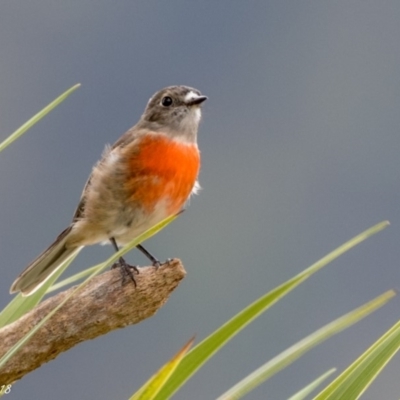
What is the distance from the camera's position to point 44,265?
501cm

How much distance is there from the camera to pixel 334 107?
113 metres

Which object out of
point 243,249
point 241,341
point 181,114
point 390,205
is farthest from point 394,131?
point 181,114

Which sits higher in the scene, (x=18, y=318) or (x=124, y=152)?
(x=124, y=152)

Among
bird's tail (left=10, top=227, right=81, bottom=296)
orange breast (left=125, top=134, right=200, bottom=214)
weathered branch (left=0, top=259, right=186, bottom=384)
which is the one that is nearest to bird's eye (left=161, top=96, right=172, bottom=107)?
orange breast (left=125, top=134, right=200, bottom=214)

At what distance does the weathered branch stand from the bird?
3.18 feet

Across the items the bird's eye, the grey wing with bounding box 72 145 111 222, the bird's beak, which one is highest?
the bird's eye

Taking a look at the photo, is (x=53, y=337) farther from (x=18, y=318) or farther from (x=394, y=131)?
(x=394, y=131)

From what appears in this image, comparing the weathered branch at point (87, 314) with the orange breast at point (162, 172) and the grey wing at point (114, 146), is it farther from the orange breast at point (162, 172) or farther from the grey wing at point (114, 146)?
the grey wing at point (114, 146)

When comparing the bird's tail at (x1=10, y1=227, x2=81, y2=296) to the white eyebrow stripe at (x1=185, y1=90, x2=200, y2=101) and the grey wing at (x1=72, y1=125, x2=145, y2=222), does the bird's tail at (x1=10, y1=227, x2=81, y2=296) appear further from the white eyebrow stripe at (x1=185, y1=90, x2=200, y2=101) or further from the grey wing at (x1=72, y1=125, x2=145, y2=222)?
the white eyebrow stripe at (x1=185, y1=90, x2=200, y2=101)

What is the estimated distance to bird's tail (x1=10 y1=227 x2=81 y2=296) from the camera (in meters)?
4.75

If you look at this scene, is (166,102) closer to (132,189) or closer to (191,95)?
(191,95)

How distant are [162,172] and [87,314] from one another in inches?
58.5

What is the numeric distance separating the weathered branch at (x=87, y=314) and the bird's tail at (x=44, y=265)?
3.42 feet

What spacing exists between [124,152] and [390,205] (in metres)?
89.6
